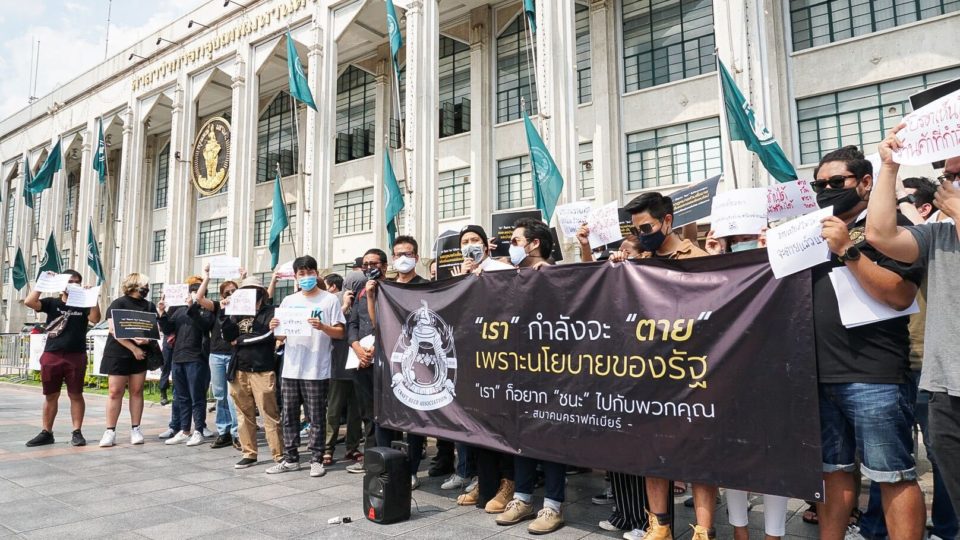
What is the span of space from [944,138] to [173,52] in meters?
36.6

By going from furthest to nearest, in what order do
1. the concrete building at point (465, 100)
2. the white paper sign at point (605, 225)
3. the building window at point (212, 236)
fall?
the building window at point (212, 236) → the concrete building at point (465, 100) → the white paper sign at point (605, 225)

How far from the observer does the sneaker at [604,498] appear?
505 cm

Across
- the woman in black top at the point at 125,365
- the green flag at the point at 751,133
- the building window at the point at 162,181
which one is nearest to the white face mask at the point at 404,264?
the woman in black top at the point at 125,365

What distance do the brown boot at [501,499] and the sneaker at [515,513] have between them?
133 mm

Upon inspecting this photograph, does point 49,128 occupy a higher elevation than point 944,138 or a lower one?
higher

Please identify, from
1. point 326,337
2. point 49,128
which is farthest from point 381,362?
point 49,128

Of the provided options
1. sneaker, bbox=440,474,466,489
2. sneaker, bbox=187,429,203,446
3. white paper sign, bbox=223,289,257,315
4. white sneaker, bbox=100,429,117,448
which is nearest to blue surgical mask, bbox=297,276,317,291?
white paper sign, bbox=223,289,257,315

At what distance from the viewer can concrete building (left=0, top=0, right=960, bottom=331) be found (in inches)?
632

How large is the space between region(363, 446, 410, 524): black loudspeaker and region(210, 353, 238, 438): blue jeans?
12.7ft

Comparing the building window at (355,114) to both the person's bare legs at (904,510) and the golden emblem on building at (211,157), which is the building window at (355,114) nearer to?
the golden emblem on building at (211,157)

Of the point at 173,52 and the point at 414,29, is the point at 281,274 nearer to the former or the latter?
the point at 414,29

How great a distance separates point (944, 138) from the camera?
2412 mm

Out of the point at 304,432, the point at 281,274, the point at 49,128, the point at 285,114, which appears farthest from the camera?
the point at 49,128

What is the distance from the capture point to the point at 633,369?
12.9 ft
